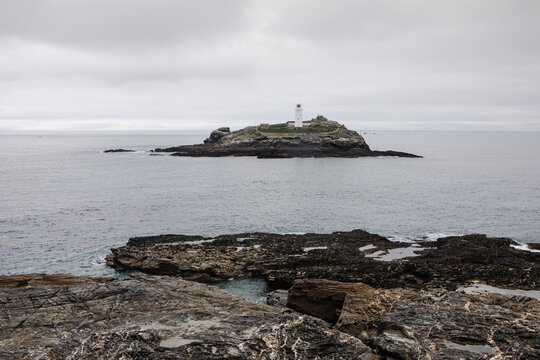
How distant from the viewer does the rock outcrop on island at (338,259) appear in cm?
2550

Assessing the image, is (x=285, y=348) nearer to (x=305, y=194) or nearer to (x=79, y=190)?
(x=305, y=194)

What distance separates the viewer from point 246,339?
11.4m

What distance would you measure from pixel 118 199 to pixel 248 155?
82.4 metres

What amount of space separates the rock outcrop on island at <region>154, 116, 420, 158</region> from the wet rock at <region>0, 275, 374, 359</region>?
119204 millimetres

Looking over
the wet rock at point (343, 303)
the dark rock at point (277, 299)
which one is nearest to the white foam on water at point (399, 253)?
the dark rock at point (277, 299)

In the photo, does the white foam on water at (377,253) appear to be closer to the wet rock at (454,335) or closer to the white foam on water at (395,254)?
the white foam on water at (395,254)

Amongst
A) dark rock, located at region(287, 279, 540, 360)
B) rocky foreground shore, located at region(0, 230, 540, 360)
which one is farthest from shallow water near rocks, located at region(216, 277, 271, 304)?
dark rock, located at region(287, 279, 540, 360)

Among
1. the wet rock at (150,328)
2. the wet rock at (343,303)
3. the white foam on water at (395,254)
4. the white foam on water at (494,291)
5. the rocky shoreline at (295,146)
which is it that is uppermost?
the rocky shoreline at (295,146)

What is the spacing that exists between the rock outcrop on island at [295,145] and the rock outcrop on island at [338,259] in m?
98.9

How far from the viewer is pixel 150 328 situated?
478 inches

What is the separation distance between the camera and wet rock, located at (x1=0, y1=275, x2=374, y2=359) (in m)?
11.0

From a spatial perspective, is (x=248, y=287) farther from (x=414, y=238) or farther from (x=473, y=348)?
(x=414, y=238)

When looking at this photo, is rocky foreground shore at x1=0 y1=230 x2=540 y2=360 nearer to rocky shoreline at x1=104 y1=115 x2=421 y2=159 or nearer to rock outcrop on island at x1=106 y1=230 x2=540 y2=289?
rock outcrop on island at x1=106 y1=230 x2=540 y2=289

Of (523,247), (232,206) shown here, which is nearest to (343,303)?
(523,247)
